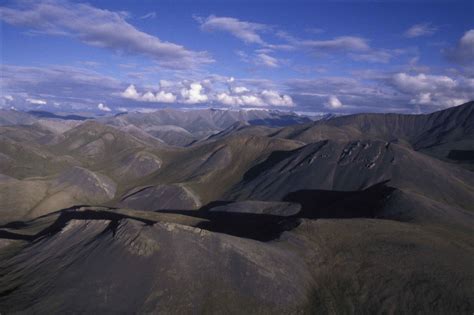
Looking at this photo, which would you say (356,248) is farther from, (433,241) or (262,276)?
(262,276)

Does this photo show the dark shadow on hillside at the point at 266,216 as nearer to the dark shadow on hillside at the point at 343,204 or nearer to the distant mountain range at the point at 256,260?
the dark shadow on hillside at the point at 343,204

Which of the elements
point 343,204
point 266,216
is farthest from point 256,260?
point 343,204

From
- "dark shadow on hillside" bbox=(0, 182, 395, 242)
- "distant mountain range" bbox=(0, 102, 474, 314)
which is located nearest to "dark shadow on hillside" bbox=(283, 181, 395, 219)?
"dark shadow on hillside" bbox=(0, 182, 395, 242)

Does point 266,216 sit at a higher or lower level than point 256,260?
lower

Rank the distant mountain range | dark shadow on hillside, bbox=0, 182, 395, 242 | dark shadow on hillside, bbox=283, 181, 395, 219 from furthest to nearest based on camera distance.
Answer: dark shadow on hillside, bbox=283, 181, 395, 219, dark shadow on hillside, bbox=0, 182, 395, 242, the distant mountain range

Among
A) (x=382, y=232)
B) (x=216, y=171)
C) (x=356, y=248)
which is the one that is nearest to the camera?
(x=356, y=248)

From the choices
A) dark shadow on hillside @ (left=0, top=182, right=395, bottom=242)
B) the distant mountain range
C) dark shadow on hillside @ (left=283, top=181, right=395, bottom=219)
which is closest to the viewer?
the distant mountain range

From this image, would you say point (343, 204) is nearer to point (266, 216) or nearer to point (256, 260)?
point (266, 216)

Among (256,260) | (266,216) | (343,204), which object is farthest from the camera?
(343,204)

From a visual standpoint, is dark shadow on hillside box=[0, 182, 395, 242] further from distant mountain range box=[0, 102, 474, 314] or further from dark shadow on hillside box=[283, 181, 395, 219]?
distant mountain range box=[0, 102, 474, 314]

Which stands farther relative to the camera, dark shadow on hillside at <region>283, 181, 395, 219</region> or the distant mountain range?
dark shadow on hillside at <region>283, 181, 395, 219</region>

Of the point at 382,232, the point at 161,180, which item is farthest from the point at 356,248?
the point at 161,180
